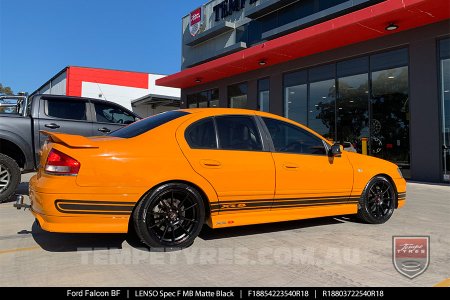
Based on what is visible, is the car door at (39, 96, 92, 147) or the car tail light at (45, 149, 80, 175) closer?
the car tail light at (45, 149, 80, 175)

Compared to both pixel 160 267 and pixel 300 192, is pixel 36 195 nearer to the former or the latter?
pixel 160 267

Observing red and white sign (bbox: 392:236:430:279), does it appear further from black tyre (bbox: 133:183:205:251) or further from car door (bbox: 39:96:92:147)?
car door (bbox: 39:96:92:147)

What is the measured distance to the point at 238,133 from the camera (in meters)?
4.31

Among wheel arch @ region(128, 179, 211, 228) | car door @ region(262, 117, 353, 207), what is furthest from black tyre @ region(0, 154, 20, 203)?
car door @ region(262, 117, 353, 207)

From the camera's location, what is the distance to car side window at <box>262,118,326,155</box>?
14.8 feet

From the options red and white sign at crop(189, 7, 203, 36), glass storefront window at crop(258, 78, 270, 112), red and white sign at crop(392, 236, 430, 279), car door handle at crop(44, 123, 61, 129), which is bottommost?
red and white sign at crop(392, 236, 430, 279)

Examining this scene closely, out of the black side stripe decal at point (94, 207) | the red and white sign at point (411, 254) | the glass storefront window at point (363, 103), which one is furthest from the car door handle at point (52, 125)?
the glass storefront window at point (363, 103)

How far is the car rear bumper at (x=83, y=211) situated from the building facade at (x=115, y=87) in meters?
27.7

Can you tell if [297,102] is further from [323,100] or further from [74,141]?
[74,141]

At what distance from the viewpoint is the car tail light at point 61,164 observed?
11.1 feet

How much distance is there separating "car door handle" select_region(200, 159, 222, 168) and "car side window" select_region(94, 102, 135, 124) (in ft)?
12.0

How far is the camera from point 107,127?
6762mm

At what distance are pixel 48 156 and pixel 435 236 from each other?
4.56 metres
